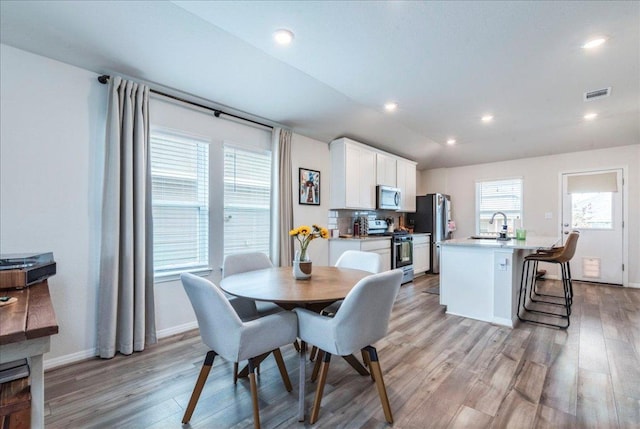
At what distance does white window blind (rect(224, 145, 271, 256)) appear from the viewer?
11.2 feet

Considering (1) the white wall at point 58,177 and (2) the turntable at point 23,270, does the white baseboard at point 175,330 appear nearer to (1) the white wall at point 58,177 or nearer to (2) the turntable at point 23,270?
(1) the white wall at point 58,177

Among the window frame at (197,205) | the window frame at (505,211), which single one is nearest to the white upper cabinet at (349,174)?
the window frame at (197,205)

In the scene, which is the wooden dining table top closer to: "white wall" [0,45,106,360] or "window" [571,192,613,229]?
"white wall" [0,45,106,360]

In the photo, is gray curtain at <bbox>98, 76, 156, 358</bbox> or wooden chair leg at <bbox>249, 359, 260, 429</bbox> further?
gray curtain at <bbox>98, 76, 156, 358</bbox>

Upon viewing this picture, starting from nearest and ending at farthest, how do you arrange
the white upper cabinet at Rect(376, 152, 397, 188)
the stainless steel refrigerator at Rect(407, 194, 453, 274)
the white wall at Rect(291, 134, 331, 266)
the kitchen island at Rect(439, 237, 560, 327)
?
the kitchen island at Rect(439, 237, 560, 327)
the white wall at Rect(291, 134, 331, 266)
the white upper cabinet at Rect(376, 152, 397, 188)
the stainless steel refrigerator at Rect(407, 194, 453, 274)

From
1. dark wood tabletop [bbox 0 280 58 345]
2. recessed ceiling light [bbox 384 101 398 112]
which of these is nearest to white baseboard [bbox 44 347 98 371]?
dark wood tabletop [bbox 0 280 58 345]

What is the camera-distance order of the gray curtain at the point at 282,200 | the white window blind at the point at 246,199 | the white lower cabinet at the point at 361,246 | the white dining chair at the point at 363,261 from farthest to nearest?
the white lower cabinet at the point at 361,246
the gray curtain at the point at 282,200
the white window blind at the point at 246,199
the white dining chair at the point at 363,261

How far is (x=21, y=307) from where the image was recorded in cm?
114

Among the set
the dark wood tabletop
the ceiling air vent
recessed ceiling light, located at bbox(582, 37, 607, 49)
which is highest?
the ceiling air vent

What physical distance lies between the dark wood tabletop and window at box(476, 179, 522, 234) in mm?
6505

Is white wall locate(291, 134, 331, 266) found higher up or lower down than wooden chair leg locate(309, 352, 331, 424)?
higher up

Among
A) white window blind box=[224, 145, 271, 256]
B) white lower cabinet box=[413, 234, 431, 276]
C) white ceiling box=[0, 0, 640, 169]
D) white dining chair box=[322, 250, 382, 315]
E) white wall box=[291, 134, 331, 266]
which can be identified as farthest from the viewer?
white lower cabinet box=[413, 234, 431, 276]

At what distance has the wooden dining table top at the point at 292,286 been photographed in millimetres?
1654

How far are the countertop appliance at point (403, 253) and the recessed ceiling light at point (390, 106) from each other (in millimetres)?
2162
